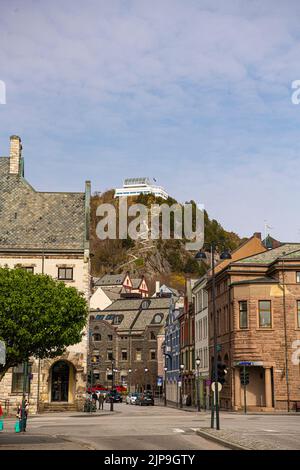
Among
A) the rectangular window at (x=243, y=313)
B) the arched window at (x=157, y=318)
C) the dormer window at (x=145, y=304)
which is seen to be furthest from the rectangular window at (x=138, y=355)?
the rectangular window at (x=243, y=313)

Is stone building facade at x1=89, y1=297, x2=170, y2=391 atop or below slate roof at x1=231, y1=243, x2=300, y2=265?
below

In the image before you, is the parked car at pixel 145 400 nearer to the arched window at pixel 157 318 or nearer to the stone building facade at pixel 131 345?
the stone building facade at pixel 131 345

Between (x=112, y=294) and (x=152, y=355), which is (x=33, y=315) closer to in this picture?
(x=152, y=355)

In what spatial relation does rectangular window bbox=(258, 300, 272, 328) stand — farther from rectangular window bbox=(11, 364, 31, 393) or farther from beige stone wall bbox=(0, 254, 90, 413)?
rectangular window bbox=(11, 364, 31, 393)

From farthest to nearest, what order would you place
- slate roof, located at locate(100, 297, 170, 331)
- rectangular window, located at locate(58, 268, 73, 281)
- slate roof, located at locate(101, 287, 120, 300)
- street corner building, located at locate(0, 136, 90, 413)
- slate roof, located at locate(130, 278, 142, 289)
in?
slate roof, located at locate(130, 278, 142, 289)
slate roof, located at locate(101, 287, 120, 300)
slate roof, located at locate(100, 297, 170, 331)
rectangular window, located at locate(58, 268, 73, 281)
street corner building, located at locate(0, 136, 90, 413)

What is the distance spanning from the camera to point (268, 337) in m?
52.0

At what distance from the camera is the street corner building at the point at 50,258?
49594 mm

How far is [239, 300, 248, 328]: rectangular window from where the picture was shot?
173 ft

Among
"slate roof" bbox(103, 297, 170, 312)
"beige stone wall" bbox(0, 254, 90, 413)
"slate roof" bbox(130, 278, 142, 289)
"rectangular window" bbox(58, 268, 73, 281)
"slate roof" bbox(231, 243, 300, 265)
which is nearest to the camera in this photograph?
"beige stone wall" bbox(0, 254, 90, 413)

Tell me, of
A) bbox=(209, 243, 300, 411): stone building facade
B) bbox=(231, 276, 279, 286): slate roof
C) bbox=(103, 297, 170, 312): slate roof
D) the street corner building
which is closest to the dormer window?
bbox=(103, 297, 170, 312): slate roof

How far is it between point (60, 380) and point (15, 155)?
63.9ft

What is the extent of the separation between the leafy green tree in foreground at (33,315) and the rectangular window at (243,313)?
1589cm

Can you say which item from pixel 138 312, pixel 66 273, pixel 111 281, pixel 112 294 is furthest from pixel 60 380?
pixel 111 281

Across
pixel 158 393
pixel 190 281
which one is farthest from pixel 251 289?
pixel 158 393
